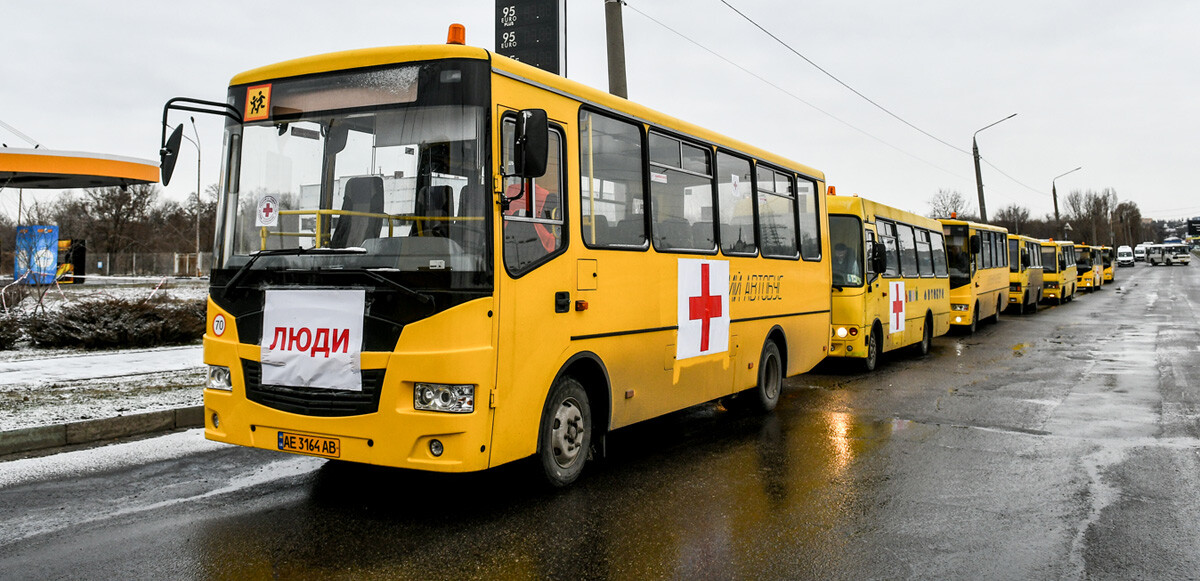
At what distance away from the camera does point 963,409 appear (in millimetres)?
9914

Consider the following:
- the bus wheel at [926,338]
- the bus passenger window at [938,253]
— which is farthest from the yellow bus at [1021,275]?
the bus wheel at [926,338]

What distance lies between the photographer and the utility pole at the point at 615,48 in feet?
42.3

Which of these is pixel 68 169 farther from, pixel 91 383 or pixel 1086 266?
pixel 1086 266

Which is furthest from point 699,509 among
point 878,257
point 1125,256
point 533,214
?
point 1125,256

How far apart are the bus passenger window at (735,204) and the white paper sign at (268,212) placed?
4205 mm

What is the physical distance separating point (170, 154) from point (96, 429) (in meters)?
3.85

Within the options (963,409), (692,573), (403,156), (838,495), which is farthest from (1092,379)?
(403,156)

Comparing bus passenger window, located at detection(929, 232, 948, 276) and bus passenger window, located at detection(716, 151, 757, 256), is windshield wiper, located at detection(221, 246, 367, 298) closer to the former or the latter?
bus passenger window, located at detection(716, 151, 757, 256)

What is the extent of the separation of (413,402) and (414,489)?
1.31 meters

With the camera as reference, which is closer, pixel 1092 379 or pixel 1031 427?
pixel 1031 427

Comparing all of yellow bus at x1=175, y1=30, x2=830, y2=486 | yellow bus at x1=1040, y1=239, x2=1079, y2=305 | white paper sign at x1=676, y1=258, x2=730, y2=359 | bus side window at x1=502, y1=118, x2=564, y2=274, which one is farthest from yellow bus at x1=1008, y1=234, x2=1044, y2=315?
bus side window at x1=502, y1=118, x2=564, y2=274

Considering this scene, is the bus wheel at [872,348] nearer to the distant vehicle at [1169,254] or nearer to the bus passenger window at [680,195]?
the bus passenger window at [680,195]

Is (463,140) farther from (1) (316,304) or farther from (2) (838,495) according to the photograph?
(2) (838,495)

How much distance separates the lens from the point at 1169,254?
90875mm
